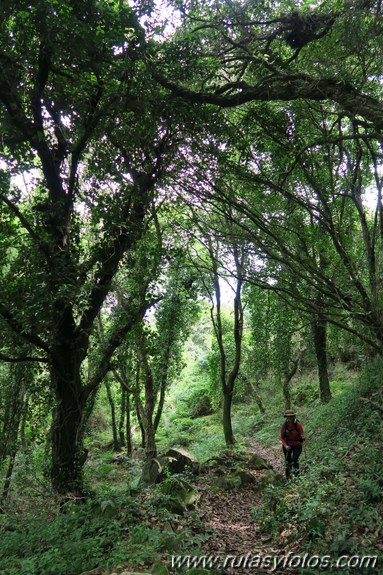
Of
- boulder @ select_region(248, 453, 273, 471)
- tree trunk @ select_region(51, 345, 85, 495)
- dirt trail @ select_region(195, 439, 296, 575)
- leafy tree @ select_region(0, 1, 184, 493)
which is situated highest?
leafy tree @ select_region(0, 1, 184, 493)

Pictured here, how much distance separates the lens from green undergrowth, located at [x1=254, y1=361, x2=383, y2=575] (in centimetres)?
471

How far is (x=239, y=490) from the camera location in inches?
357

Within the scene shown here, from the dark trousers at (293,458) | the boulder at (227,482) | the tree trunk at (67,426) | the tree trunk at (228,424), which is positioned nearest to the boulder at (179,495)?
the boulder at (227,482)

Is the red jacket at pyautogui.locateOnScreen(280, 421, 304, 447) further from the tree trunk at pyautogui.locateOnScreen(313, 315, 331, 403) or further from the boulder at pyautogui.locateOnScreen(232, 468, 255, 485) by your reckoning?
the tree trunk at pyautogui.locateOnScreen(313, 315, 331, 403)

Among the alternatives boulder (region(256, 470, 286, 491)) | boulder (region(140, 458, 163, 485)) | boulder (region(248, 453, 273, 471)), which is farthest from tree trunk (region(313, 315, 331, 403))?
boulder (region(140, 458, 163, 485))

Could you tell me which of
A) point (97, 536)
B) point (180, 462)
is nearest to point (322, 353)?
point (180, 462)

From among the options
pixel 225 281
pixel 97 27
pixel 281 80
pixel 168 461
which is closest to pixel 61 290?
pixel 97 27

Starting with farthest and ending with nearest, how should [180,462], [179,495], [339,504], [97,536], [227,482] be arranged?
1. [180,462]
2. [227,482]
3. [179,495]
4. [339,504]
5. [97,536]

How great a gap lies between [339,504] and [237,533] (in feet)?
5.99

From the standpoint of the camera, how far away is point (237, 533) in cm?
636

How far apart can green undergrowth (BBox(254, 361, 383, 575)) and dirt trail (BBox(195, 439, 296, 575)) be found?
0.23 m

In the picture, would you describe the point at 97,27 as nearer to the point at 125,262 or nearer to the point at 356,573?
the point at 125,262

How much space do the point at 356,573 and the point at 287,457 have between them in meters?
4.83

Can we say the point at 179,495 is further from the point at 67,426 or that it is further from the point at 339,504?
the point at 339,504
